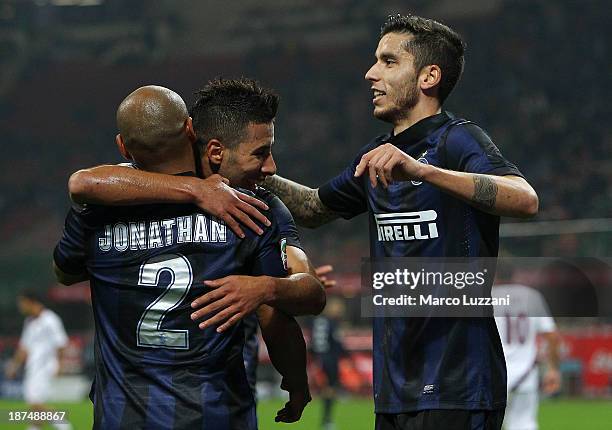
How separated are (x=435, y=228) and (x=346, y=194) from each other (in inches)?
29.5

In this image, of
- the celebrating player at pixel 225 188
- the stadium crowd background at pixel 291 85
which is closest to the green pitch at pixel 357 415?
the stadium crowd background at pixel 291 85

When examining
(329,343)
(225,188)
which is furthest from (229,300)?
(329,343)

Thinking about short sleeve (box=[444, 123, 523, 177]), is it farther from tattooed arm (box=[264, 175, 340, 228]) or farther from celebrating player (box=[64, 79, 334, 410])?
tattooed arm (box=[264, 175, 340, 228])

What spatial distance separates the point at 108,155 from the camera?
27484mm

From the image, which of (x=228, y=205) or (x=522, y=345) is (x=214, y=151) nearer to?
(x=228, y=205)

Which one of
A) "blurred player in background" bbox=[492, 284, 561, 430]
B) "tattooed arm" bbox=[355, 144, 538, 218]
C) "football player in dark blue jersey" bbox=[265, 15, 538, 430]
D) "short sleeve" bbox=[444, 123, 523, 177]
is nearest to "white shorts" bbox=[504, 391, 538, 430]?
"blurred player in background" bbox=[492, 284, 561, 430]

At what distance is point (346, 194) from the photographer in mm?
4551

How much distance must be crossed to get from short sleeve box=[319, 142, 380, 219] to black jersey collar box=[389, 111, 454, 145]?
349 millimetres

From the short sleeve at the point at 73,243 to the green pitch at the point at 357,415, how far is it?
10.3 meters

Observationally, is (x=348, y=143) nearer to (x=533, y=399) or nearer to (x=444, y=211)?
(x=533, y=399)

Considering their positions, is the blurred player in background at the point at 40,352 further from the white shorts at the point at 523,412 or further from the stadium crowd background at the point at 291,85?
the stadium crowd background at the point at 291,85

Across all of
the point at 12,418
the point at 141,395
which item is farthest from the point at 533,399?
the point at 12,418

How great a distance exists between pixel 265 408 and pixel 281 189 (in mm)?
12748

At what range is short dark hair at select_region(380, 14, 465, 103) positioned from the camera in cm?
418
